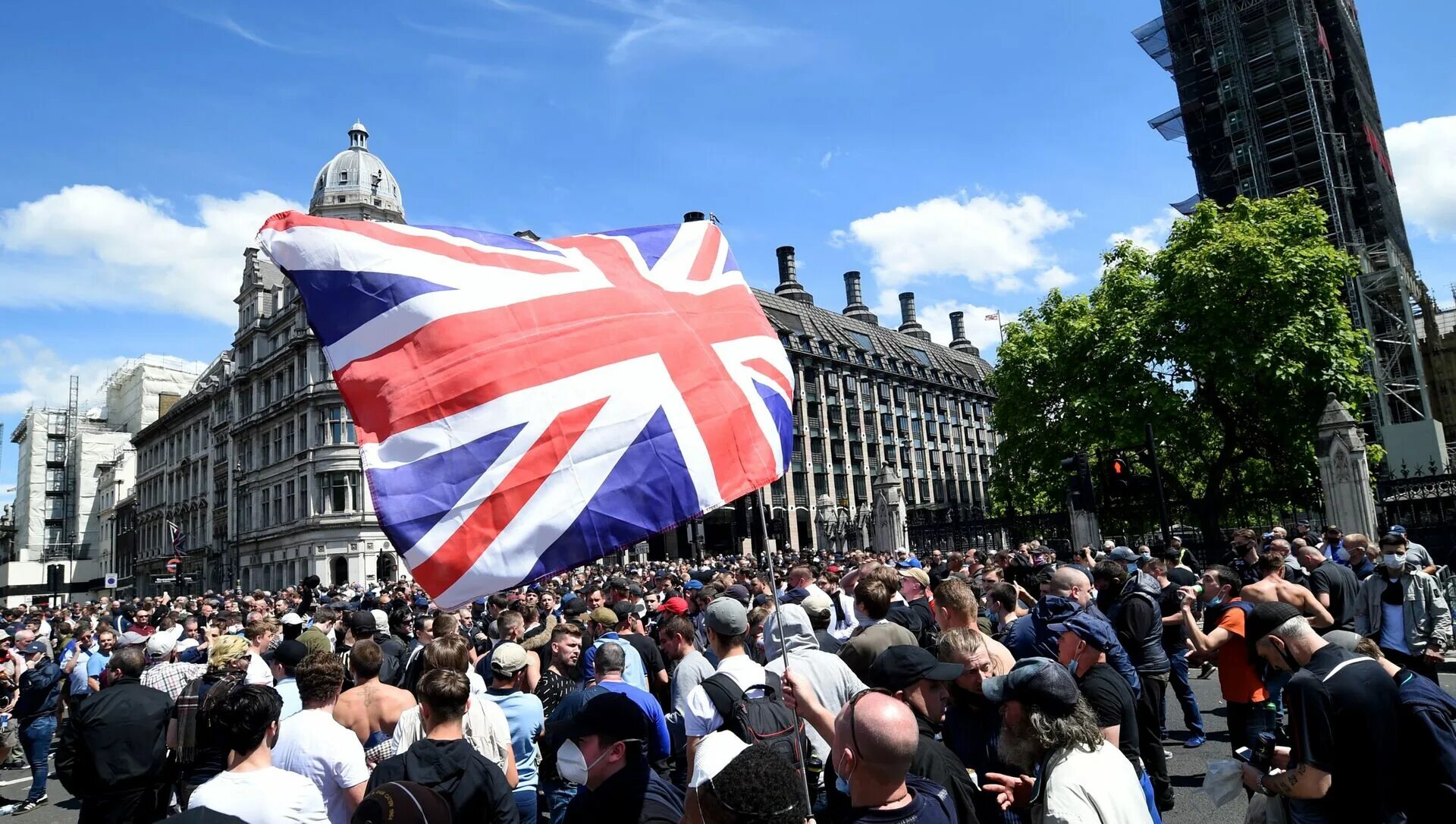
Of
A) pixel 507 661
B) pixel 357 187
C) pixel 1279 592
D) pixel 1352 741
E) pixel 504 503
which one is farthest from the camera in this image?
pixel 357 187

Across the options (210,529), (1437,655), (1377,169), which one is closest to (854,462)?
(1377,169)

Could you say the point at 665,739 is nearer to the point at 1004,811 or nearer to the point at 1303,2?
the point at 1004,811

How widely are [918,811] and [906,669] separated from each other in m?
1.10

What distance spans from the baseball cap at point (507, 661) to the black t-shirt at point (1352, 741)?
3.90 metres

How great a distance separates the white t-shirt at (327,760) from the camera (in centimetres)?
439

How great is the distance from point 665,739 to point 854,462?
199 feet

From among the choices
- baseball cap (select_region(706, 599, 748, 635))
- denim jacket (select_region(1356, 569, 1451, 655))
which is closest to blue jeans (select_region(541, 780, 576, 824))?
baseball cap (select_region(706, 599, 748, 635))

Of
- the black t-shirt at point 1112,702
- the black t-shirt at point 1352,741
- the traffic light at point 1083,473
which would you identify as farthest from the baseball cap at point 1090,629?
the traffic light at point 1083,473

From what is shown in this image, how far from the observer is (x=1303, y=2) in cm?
3872

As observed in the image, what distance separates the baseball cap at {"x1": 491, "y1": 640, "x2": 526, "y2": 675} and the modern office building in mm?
38992

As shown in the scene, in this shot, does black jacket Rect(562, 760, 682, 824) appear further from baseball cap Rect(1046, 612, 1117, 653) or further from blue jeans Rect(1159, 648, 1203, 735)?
blue jeans Rect(1159, 648, 1203, 735)

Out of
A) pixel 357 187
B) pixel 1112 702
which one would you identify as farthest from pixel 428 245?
pixel 357 187

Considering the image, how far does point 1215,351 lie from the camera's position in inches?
1019

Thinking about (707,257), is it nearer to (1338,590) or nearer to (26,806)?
(1338,590)
